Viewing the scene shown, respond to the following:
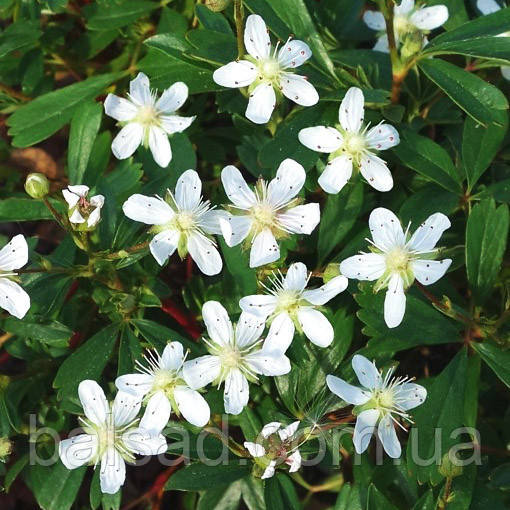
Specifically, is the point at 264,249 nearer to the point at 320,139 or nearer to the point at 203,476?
the point at 320,139

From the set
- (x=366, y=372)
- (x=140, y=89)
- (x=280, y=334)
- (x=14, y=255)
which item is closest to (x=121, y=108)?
(x=140, y=89)

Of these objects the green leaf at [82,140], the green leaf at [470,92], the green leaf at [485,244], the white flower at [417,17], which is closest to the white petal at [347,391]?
the green leaf at [485,244]

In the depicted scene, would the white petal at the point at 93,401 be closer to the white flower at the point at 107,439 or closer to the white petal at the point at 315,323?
the white flower at the point at 107,439

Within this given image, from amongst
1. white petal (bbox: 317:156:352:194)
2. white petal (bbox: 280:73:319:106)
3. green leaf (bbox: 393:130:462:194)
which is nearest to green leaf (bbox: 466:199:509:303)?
→ green leaf (bbox: 393:130:462:194)

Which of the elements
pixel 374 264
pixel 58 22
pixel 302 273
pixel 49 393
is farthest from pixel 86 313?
→ pixel 58 22

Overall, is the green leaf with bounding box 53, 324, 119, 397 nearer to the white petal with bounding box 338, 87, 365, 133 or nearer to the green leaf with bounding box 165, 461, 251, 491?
the green leaf with bounding box 165, 461, 251, 491

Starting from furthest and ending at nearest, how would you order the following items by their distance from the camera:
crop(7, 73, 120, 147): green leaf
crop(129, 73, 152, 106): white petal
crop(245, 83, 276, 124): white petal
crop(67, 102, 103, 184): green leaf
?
crop(7, 73, 120, 147): green leaf → crop(67, 102, 103, 184): green leaf → crop(129, 73, 152, 106): white petal → crop(245, 83, 276, 124): white petal
